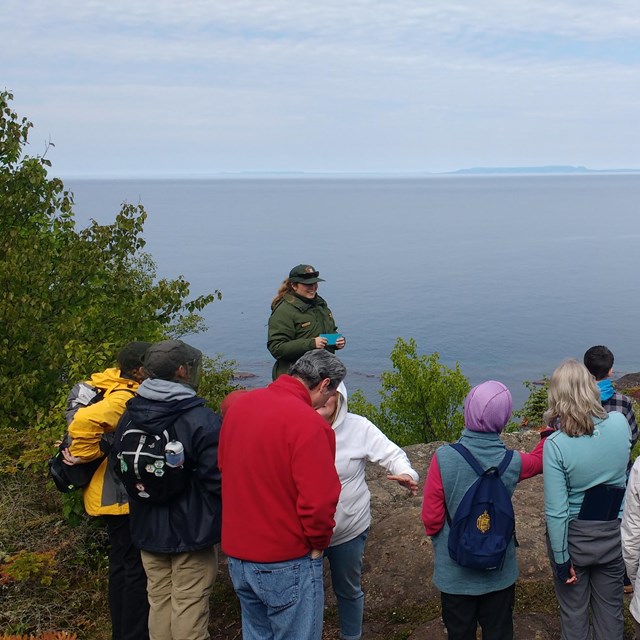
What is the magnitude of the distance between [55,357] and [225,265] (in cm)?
8539

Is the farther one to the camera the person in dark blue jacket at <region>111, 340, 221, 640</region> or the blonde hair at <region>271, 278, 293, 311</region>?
the blonde hair at <region>271, 278, 293, 311</region>

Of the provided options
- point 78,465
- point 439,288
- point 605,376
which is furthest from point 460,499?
point 439,288

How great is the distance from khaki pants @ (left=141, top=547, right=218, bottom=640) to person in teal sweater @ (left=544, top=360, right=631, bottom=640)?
7.60 feet

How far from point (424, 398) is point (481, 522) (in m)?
16.8

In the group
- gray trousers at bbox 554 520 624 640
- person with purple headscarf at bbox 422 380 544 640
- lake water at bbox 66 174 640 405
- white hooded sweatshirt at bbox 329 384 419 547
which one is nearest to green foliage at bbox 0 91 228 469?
white hooded sweatshirt at bbox 329 384 419 547

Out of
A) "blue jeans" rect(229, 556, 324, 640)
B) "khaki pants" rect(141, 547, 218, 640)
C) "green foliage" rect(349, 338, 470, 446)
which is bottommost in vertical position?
"green foliage" rect(349, 338, 470, 446)

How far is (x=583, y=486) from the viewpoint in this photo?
177 inches

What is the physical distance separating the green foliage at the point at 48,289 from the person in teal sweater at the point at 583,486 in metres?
6.81

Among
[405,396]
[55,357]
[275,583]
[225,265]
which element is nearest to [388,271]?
[225,265]

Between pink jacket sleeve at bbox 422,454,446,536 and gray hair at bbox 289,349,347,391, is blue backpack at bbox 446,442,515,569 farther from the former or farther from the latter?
gray hair at bbox 289,349,347,391

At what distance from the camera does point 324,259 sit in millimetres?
100938

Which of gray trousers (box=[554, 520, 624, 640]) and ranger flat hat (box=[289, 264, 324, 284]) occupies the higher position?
ranger flat hat (box=[289, 264, 324, 284])

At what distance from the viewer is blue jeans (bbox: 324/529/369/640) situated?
5.00 m

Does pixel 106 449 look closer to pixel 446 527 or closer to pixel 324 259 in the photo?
pixel 446 527
